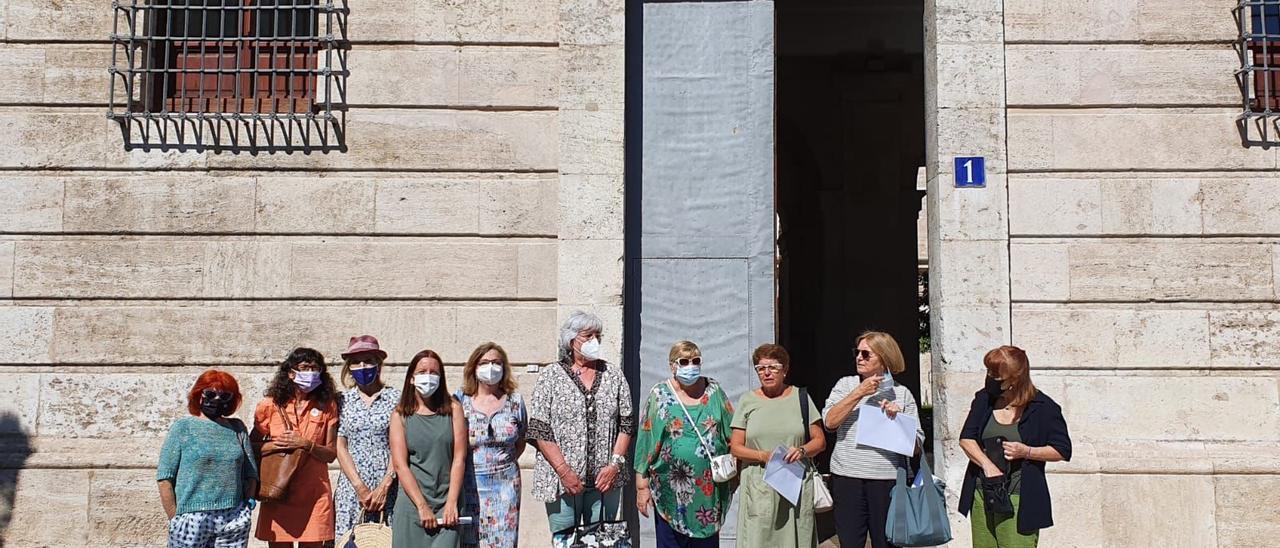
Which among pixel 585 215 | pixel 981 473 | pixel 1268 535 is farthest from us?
pixel 585 215

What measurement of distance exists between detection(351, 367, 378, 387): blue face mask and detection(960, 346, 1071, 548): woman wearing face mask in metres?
3.28

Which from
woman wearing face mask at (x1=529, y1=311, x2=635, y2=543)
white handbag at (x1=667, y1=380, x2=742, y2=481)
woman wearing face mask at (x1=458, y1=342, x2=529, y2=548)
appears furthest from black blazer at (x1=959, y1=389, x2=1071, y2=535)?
woman wearing face mask at (x1=458, y1=342, x2=529, y2=548)

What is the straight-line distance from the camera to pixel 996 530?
19.8ft

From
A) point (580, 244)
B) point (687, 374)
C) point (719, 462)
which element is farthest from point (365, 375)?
point (580, 244)

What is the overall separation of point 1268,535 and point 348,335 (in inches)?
255

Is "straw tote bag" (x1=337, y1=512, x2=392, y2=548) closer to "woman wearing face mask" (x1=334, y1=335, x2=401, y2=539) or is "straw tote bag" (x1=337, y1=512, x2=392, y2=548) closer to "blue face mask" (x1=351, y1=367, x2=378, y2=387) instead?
"woman wearing face mask" (x1=334, y1=335, x2=401, y2=539)

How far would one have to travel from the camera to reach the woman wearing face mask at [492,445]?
6.04 m

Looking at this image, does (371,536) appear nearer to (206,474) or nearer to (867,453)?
(206,474)

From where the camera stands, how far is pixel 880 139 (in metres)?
17.6

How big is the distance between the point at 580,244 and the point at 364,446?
2.47 m

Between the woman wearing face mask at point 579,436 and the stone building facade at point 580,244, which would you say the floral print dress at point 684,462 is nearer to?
the woman wearing face mask at point 579,436

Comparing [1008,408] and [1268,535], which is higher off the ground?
[1008,408]

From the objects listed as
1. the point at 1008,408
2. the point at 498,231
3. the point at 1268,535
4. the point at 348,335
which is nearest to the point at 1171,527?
the point at 1268,535

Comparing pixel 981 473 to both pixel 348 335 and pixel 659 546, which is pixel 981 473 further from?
pixel 348 335
